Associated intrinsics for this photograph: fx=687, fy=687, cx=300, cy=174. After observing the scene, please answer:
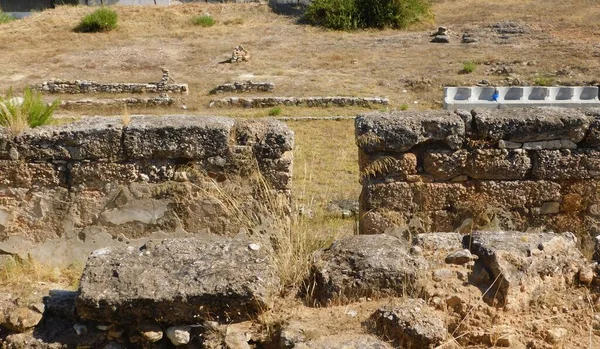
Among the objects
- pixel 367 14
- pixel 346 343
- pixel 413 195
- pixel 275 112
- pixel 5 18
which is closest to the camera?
pixel 346 343

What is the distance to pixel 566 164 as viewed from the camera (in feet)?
17.4

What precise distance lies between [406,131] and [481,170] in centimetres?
69

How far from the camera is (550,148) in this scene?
5.27 metres

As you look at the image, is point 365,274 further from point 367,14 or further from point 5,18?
point 5,18

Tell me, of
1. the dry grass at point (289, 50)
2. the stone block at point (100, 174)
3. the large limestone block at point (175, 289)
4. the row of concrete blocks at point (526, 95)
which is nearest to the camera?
the large limestone block at point (175, 289)

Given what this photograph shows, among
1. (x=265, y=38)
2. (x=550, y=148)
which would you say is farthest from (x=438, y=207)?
(x=265, y=38)

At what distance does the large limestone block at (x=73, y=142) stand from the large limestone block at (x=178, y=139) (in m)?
0.11

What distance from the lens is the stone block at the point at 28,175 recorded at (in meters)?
5.09

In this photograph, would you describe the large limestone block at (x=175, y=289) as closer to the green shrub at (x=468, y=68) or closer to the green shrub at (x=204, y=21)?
the green shrub at (x=468, y=68)

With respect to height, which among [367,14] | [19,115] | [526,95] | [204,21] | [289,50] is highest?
[19,115]

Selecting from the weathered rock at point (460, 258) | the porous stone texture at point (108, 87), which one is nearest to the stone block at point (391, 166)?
the weathered rock at point (460, 258)

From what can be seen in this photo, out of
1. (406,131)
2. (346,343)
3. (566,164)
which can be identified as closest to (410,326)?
(346,343)

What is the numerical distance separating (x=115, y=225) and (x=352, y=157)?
22.5 ft

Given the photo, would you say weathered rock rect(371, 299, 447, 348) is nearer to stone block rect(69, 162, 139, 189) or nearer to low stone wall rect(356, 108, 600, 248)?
low stone wall rect(356, 108, 600, 248)
